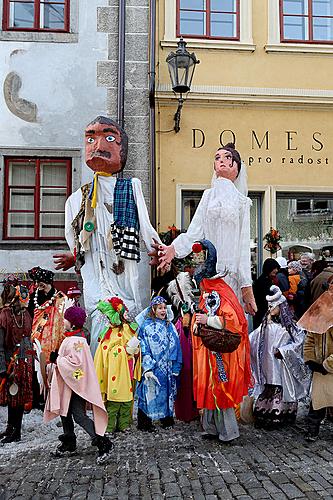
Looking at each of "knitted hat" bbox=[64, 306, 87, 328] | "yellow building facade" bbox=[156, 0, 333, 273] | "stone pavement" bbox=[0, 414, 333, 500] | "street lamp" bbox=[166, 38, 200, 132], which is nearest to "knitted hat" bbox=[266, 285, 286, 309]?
"stone pavement" bbox=[0, 414, 333, 500]

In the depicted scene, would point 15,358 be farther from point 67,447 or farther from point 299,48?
point 299,48

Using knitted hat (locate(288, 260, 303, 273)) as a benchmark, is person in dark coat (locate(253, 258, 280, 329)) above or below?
below

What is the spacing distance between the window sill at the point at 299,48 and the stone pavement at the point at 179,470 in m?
6.40

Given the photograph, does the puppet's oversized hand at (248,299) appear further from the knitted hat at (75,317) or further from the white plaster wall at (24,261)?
the white plaster wall at (24,261)

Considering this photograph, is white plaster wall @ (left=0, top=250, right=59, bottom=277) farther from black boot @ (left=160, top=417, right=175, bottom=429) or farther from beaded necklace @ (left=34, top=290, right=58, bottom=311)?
black boot @ (left=160, top=417, right=175, bottom=429)

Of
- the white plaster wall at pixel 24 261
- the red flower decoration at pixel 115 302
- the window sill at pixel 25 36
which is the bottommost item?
the red flower decoration at pixel 115 302

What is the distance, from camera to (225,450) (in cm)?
498

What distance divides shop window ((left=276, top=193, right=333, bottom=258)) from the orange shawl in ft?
15.8

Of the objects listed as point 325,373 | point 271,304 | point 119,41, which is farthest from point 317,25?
point 325,373

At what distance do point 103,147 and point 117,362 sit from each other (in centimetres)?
188

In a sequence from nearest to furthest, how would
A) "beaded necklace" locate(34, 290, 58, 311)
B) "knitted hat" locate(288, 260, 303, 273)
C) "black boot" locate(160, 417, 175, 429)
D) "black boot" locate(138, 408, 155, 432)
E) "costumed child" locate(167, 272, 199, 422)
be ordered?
"black boot" locate(138, 408, 155, 432)
"black boot" locate(160, 417, 175, 429)
"costumed child" locate(167, 272, 199, 422)
"beaded necklace" locate(34, 290, 58, 311)
"knitted hat" locate(288, 260, 303, 273)

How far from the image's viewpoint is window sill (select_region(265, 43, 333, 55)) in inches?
381

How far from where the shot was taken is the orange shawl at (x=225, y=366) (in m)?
5.02

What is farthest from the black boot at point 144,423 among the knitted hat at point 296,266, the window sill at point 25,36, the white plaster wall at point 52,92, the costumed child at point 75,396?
the window sill at point 25,36
